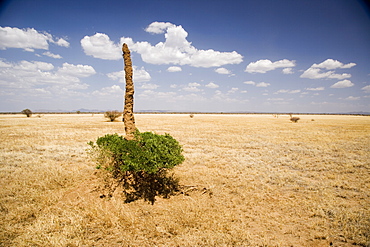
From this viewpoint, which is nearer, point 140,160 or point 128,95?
point 140,160

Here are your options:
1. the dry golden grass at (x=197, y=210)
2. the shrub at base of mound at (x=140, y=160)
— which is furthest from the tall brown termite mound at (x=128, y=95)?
the dry golden grass at (x=197, y=210)

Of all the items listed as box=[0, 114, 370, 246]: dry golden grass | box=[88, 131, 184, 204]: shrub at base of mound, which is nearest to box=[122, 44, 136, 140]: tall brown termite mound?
box=[88, 131, 184, 204]: shrub at base of mound

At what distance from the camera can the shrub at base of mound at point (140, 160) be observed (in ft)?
17.5

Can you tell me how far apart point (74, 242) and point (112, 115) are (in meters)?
43.4

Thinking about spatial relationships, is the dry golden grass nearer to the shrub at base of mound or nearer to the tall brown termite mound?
the shrub at base of mound

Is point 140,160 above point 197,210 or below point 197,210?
above

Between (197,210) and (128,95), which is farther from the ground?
(128,95)

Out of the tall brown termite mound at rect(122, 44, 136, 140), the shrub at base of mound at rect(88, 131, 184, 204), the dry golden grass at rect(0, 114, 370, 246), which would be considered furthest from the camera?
the tall brown termite mound at rect(122, 44, 136, 140)

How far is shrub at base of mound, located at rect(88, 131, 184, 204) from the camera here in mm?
5340

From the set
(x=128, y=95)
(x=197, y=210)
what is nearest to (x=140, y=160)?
(x=197, y=210)

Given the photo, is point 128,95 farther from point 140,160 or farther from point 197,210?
point 197,210

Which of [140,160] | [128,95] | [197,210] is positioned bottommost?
[197,210]

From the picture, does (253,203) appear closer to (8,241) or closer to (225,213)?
(225,213)

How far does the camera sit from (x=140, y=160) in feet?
17.5
